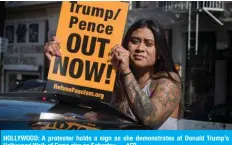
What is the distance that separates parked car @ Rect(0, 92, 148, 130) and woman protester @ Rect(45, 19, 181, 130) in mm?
99

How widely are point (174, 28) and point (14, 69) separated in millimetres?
11684

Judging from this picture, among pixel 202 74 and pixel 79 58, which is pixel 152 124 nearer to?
pixel 79 58

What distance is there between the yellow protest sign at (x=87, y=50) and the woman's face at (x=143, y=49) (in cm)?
25

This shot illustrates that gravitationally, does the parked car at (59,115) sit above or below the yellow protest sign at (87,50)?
below

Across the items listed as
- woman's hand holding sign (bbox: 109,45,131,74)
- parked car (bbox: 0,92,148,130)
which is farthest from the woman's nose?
parked car (bbox: 0,92,148,130)

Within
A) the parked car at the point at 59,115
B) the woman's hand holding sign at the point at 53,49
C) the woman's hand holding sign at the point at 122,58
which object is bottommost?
the parked car at the point at 59,115

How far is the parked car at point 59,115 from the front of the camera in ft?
8.77

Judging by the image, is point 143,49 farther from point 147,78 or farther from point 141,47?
point 147,78

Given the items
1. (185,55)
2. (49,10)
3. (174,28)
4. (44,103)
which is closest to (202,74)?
(185,55)

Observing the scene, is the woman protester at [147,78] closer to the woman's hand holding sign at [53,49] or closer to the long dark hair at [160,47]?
the long dark hair at [160,47]

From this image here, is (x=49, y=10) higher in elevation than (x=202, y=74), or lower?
higher

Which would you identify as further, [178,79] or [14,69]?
[14,69]

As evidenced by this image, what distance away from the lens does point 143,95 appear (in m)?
2.69

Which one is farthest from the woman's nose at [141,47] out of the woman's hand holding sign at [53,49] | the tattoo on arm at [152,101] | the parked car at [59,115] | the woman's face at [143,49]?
the woman's hand holding sign at [53,49]
